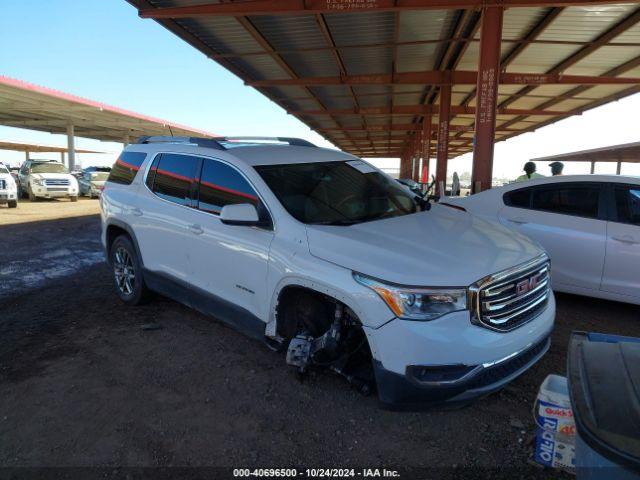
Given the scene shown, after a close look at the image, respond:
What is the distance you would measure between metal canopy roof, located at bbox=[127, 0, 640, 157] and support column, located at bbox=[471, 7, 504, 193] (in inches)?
17.4

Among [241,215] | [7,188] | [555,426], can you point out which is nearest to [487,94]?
[241,215]

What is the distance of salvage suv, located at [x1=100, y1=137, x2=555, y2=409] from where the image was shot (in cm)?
256

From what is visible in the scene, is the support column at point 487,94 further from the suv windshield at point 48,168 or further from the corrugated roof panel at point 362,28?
the suv windshield at point 48,168

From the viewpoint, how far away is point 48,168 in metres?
19.8

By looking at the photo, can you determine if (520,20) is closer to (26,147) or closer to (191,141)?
(191,141)

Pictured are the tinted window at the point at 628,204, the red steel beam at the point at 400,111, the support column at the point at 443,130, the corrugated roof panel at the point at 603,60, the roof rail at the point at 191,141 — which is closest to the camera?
the roof rail at the point at 191,141

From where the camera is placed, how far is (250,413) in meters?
2.98

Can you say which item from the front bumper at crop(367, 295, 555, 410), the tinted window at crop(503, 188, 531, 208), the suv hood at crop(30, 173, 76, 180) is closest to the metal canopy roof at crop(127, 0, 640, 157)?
the tinted window at crop(503, 188, 531, 208)

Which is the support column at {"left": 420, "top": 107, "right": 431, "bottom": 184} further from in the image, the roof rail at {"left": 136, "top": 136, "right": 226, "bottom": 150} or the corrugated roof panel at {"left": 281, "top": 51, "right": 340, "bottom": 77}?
the roof rail at {"left": 136, "top": 136, "right": 226, "bottom": 150}

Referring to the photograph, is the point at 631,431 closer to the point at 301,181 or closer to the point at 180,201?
the point at 301,181

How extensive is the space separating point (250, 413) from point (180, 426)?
0.45 metres

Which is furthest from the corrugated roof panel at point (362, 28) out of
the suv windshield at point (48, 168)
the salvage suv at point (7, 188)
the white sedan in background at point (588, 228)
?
the suv windshield at point (48, 168)

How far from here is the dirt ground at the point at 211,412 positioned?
8.36 feet

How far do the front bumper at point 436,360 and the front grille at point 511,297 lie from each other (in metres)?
0.09
